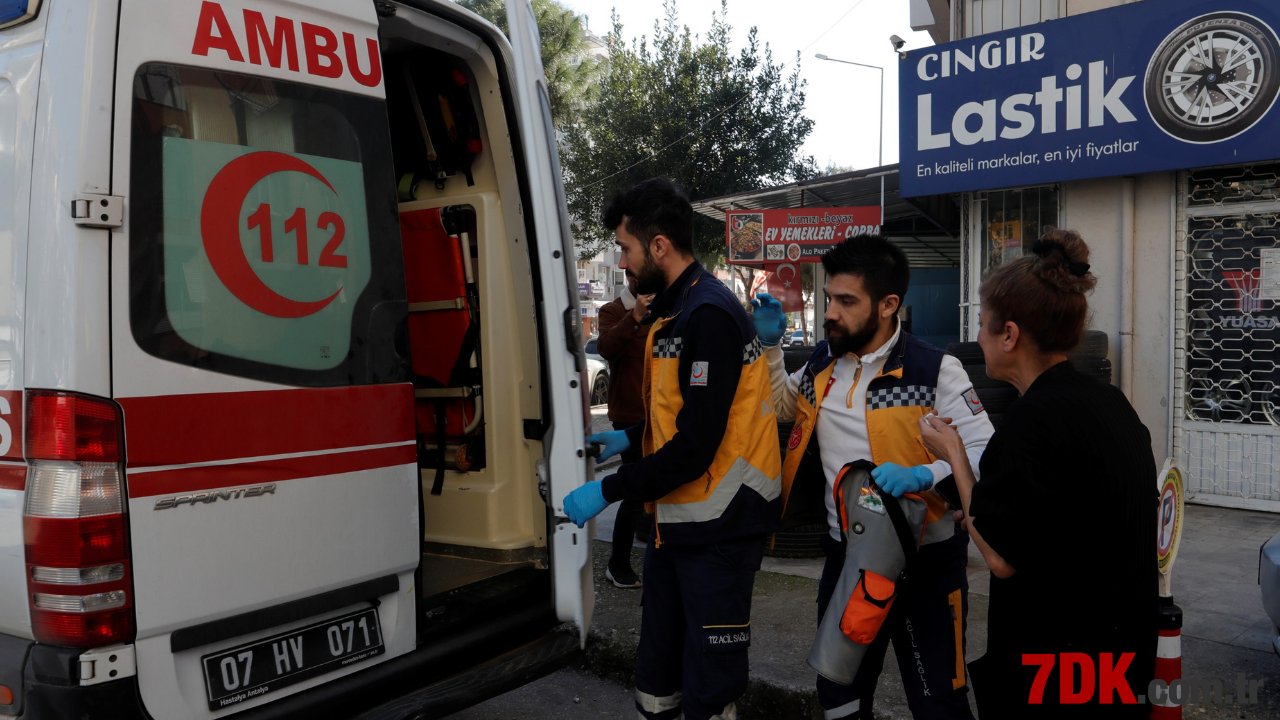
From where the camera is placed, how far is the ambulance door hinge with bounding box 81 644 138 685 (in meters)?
2.06

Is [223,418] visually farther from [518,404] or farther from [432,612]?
[518,404]

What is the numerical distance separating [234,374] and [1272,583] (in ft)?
12.3

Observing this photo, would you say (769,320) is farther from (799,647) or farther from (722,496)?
(799,647)

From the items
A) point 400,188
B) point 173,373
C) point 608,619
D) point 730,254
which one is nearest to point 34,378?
point 173,373

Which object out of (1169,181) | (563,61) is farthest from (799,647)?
(563,61)

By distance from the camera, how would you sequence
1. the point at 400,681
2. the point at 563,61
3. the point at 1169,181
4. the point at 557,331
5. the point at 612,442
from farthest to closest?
1. the point at 563,61
2. the point at 1169,181
3. the point at 612,442
4. the point at 557,331
5. the point at 400,681

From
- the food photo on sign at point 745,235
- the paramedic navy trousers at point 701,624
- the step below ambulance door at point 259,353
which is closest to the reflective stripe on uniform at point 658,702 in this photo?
the paramedic navy trousers at point 701,624

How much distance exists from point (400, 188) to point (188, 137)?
1917mm

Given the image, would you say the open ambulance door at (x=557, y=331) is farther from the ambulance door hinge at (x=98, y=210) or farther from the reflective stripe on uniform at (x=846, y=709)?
the ambulance door hinge at (x=98, y=210)

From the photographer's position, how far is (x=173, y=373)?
221 cm

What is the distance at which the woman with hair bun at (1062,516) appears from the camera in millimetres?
1846

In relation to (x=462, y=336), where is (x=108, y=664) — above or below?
below

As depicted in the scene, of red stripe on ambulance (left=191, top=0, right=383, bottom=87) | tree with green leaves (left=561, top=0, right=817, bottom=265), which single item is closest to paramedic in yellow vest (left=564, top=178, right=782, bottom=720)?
red stripe on ambulance (left=191, top=0, right=383, bottom=87)

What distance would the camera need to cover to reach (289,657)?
97.3 inches
